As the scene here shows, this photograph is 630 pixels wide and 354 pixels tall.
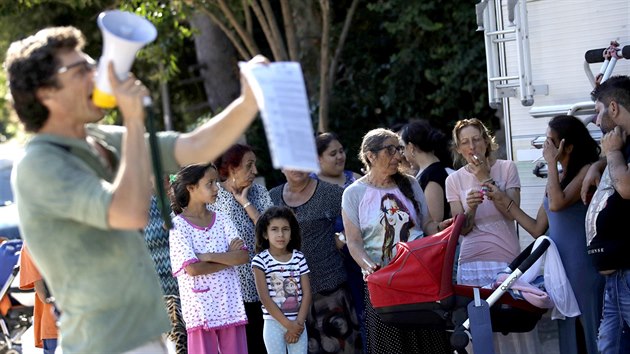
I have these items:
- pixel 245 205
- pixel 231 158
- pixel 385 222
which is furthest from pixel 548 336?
pixel 231 158

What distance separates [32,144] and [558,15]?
4771 millimetres

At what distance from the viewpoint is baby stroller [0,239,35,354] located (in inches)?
344

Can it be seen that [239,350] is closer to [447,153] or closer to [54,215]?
[447,153]

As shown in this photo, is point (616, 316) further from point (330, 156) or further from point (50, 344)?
point (50, 344)

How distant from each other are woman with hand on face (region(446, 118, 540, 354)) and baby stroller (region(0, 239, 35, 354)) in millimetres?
3860

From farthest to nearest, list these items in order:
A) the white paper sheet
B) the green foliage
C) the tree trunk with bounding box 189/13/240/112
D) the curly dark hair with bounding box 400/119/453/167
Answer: the tree trunk with bounding box 189/13/240/112 < the green foliage < the curly dark hair with bounding box 400/119/453/167 < the white paper sheet

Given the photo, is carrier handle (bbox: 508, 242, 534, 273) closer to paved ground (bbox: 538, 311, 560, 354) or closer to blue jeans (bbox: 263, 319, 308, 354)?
paved ground (bbox: 538, 311, 560, 354)

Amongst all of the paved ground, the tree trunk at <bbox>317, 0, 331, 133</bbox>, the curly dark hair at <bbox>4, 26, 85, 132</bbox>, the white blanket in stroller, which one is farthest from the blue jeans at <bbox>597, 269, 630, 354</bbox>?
the tree trunk at <bbox>317, 0, 331, 133</bbox>

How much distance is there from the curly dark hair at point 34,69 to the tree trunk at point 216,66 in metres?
12.5

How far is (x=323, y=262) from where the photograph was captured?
756cm

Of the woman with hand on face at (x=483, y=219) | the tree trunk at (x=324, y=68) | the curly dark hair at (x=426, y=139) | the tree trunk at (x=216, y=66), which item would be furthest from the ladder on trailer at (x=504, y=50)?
the tree trunk at (x=216, y=66)

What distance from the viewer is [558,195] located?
21.2 feet

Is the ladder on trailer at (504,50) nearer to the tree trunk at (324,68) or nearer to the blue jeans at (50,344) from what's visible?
the blue jeans at (50,344)

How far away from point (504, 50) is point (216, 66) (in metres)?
9.09
